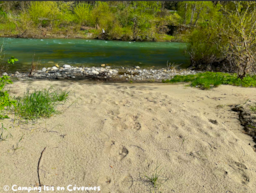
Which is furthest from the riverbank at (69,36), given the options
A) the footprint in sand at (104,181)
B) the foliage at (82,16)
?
the footprint in sand at (104,181)

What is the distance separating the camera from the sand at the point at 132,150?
242 cm

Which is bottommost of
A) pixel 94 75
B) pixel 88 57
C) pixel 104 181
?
pixel 88 57

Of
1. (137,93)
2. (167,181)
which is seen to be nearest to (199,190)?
(167,181)

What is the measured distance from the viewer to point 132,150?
2.99 metres

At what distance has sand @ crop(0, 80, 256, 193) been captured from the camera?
2.42 metres

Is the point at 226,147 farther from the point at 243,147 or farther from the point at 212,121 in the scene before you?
the point at 212,121

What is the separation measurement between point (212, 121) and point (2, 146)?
371 centimetres

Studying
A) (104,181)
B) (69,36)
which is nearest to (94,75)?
(104,181)

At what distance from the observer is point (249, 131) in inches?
147

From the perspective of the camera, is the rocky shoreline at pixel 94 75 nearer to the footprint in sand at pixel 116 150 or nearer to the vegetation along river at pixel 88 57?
the vegetation along river at pixel 88 57

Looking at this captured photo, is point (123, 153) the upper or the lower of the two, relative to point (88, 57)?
upper

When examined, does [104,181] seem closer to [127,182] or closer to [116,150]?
[127,182]

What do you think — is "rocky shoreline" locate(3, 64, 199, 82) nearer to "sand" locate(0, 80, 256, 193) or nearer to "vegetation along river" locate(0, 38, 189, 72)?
"vegetation along river" locate(0, 38, 189, 72)

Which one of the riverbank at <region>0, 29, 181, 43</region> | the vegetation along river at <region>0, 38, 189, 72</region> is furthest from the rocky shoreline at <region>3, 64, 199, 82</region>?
the riverbank at <region>0, 29, 181, 43</region>
